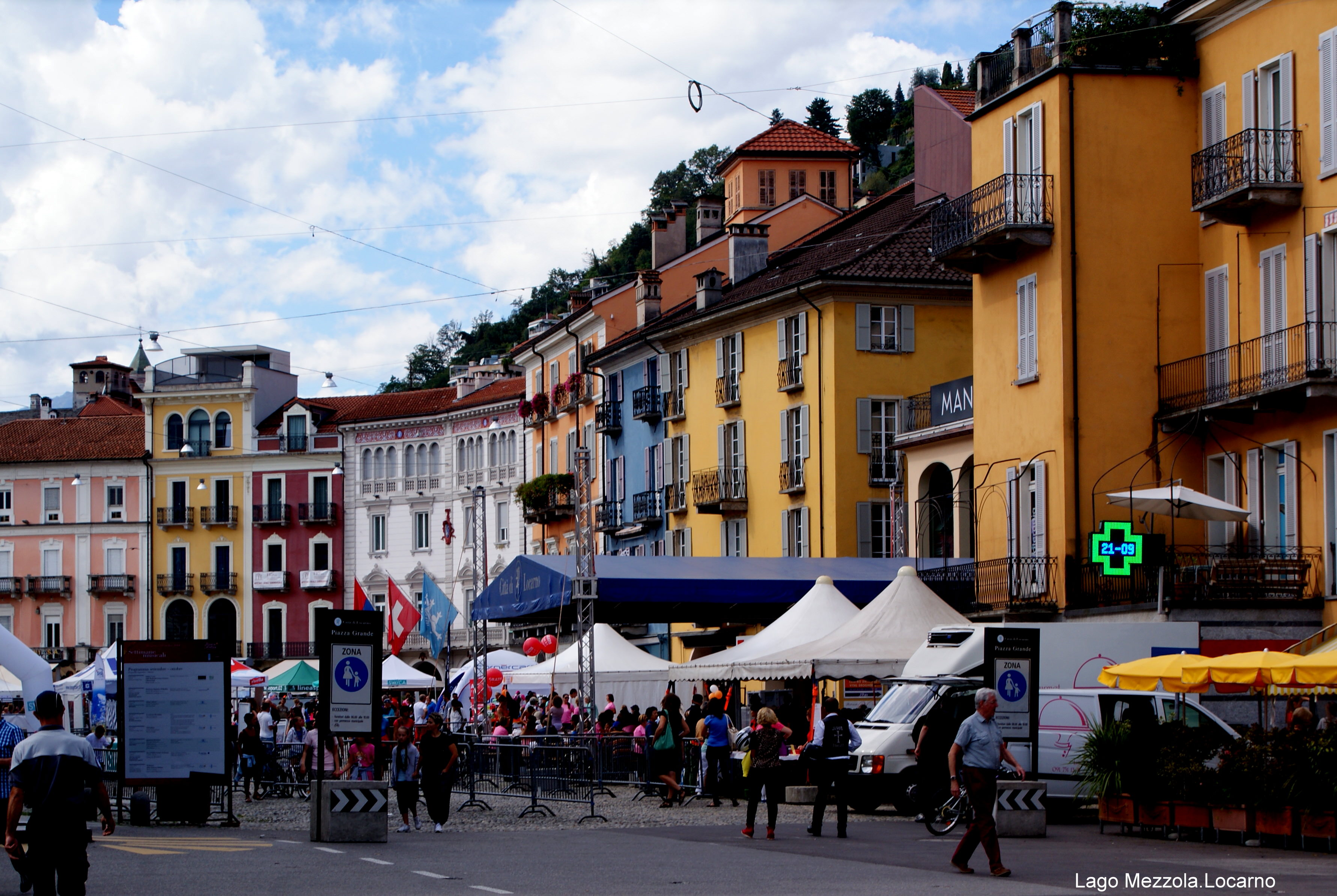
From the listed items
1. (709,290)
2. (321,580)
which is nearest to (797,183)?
(709,290)

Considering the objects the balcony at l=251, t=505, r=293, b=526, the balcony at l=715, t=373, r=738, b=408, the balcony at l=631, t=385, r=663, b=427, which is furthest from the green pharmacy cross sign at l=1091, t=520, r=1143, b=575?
the balcony at l=251, t=505, r=293, b=526

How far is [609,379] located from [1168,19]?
35.0m

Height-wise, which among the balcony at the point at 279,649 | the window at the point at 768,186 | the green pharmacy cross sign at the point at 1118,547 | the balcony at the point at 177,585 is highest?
the window at the point at 768,186

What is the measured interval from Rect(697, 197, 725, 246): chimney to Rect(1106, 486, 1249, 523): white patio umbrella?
41806mm

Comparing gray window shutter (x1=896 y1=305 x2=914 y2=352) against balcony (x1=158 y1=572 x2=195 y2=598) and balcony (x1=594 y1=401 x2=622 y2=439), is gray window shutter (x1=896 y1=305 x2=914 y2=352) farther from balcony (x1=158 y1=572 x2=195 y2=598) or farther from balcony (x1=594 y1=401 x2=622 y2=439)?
balcony (x1=158 y1=572 x2=195 y2=598)

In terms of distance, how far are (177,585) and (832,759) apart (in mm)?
71304

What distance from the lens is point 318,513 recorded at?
89250 mm

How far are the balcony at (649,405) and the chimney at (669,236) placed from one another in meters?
8.99

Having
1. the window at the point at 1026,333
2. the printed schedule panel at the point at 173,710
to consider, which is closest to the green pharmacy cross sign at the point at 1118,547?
the window at the point at 1026,333

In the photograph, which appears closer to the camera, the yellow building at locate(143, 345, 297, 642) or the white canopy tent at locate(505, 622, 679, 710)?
the white canopy tent at locate(505, 622, 679, 710)

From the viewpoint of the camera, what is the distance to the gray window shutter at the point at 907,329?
163ft

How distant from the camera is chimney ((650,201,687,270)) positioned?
69500 mm

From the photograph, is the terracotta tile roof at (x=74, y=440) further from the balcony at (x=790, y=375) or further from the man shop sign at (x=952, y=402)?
the man shop sign at (x=952, y=402)

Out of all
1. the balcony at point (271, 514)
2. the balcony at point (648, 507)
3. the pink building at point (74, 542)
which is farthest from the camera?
the pink building at point (74, 542)
